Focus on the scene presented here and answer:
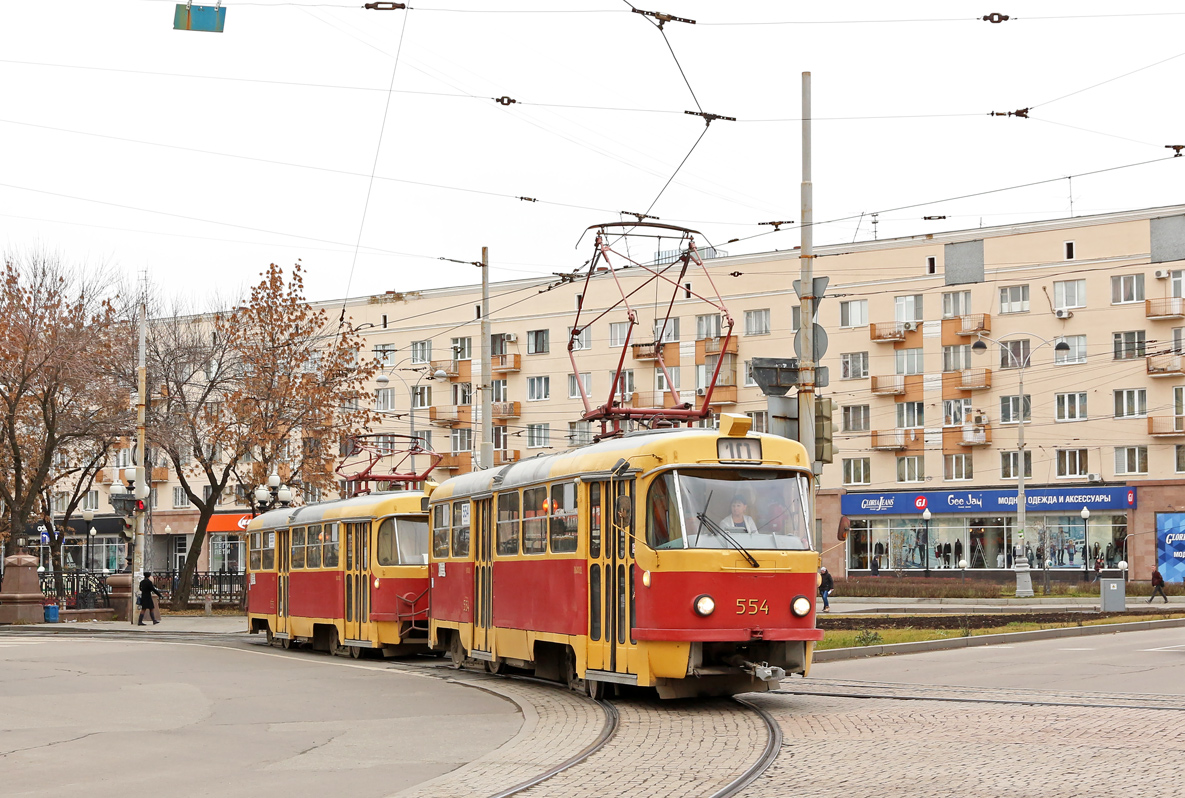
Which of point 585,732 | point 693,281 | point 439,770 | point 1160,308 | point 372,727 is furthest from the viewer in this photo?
point 693,281

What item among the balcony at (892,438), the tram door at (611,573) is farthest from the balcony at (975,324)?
the tram door at (611,573)

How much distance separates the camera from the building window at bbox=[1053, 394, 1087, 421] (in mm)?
61188

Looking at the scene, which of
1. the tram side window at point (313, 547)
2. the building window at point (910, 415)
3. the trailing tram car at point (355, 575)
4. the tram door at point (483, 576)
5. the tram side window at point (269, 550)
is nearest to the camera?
the tram door at point (483, 576)

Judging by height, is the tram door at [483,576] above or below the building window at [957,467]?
below

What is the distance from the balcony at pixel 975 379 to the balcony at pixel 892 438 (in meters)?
3.12

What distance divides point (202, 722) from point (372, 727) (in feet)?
5.84

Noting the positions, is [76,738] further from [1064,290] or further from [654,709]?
[1064,290]

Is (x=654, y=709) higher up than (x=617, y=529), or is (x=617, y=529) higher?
(x=617, y=529)

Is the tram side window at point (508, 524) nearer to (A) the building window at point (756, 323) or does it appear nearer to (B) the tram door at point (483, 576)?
(B) the tram door at point (483, 576)

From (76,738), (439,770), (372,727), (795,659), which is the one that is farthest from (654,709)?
(76,738)

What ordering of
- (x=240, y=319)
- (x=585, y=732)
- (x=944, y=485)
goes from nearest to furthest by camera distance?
(x=585, y=732), (x=240, y=319), (x=944, y=485)

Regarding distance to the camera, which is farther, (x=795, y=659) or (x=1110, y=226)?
(x=1110, y=226)

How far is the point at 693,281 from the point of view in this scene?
7088cm

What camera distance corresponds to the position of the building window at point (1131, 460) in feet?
197
